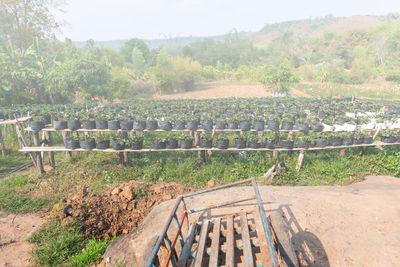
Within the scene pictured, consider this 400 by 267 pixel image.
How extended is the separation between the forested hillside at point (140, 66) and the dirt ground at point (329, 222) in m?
14.5

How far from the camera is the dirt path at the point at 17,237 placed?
3994 millimetres

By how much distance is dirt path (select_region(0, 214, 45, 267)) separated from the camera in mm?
3994

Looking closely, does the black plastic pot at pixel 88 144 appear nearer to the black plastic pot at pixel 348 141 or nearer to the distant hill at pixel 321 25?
the black plastic pot at pixel 348 141

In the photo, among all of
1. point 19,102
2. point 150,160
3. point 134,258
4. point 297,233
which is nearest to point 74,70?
point 19,102

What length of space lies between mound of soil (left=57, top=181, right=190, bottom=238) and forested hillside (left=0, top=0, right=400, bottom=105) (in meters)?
12.7

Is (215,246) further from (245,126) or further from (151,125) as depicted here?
(151,125)

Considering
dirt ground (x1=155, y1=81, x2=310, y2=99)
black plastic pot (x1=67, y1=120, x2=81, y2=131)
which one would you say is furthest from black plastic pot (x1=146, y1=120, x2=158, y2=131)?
dirt ground (x1=155, y1=81, x2=310, y2=99)

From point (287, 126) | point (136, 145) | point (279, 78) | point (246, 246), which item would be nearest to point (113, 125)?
point (136, 145)

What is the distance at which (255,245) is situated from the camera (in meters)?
2.98

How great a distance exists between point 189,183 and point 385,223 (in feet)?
14.9

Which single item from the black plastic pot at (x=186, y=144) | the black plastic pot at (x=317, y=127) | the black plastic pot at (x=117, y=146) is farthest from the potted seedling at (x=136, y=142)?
the black plastic pot at (x=317, y=127)

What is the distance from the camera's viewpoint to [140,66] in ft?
122

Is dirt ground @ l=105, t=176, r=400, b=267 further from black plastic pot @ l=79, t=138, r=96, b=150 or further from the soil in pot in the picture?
the soil in pot

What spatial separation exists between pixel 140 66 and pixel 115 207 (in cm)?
3505
